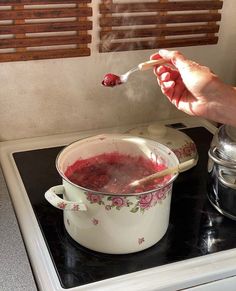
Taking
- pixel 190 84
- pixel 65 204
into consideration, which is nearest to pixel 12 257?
pixel 65 204

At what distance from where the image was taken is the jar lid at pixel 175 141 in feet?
3.06

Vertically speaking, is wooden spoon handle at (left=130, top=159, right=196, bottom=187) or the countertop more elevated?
wooden spoon handle at (left=130, top=159, right=196, bottom=187)

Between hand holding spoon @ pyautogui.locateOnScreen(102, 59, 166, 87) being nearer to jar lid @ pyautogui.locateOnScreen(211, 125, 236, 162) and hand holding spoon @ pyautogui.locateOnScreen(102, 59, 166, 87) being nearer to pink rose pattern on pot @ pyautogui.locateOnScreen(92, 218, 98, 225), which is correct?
jar lid @ pyautogui.locateOnScreen(211, 125, 236, 162)

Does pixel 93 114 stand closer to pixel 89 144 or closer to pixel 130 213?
pixel 89 144

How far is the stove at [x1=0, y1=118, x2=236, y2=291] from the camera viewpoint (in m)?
0.64

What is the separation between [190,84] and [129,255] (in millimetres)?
291

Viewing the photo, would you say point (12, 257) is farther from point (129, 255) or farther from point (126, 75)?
point (126, 75)

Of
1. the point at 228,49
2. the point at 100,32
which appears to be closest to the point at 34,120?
the point at 100,32

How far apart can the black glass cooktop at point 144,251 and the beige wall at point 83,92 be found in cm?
10

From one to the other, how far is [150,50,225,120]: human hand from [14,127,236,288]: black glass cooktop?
197mm

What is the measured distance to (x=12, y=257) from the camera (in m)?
0.66

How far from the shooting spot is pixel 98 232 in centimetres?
68

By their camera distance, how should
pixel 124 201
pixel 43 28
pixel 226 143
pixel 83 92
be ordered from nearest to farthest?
pixel 124 201 → pixel 226 143 → pixel 43 28 → pixel 83 92

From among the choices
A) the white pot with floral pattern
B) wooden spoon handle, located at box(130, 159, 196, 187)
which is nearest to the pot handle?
the white pot with floral pattern
